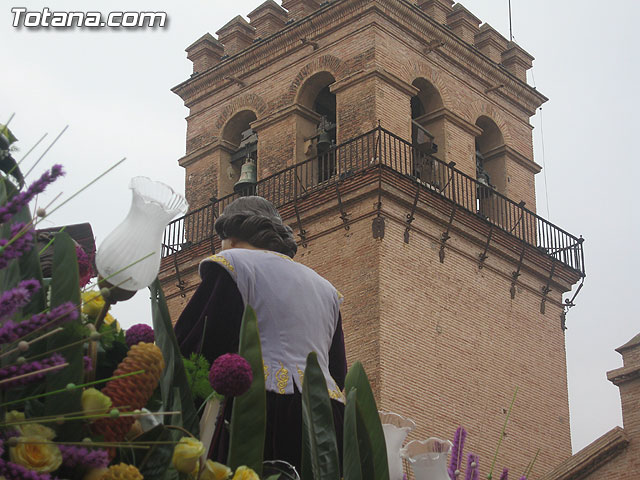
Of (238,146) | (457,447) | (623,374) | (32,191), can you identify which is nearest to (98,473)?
(32,191)

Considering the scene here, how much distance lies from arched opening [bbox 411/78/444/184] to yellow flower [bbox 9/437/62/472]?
17.1 m

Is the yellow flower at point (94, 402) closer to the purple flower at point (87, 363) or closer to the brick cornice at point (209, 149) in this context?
the purple flower at point (87, 363)

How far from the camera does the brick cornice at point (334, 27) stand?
20.4 meters

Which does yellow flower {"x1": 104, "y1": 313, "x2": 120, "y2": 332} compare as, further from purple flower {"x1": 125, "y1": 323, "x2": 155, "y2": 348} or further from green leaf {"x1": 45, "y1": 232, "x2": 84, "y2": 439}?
green leaf {"x1": 45, "y1": 232, "x2": 84, "y2": 439}

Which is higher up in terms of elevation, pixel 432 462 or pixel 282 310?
pixel 282 310

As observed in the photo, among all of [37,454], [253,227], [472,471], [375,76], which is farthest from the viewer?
[375,76]

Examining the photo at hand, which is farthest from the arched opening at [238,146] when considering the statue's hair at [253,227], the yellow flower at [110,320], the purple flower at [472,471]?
the yellow flower at [110,320]

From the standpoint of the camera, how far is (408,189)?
59.9ft

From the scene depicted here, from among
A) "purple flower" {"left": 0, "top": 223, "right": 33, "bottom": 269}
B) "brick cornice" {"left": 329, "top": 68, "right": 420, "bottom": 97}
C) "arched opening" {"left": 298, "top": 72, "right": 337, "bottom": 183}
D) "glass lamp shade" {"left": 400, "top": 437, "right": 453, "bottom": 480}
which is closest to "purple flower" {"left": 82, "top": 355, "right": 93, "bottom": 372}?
"purple flower" {"left": 0, "top": 223, "right": 33, "bottom": 269}

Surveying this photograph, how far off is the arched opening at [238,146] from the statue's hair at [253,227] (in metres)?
17.3

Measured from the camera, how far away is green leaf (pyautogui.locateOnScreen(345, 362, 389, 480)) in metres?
2.78

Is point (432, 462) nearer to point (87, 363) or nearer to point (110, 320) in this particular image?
point (110, 320)

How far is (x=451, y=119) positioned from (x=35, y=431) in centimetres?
1869

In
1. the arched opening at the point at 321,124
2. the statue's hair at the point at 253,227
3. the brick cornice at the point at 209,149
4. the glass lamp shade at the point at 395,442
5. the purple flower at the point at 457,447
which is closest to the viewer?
the purple flower at the point at 457,447
